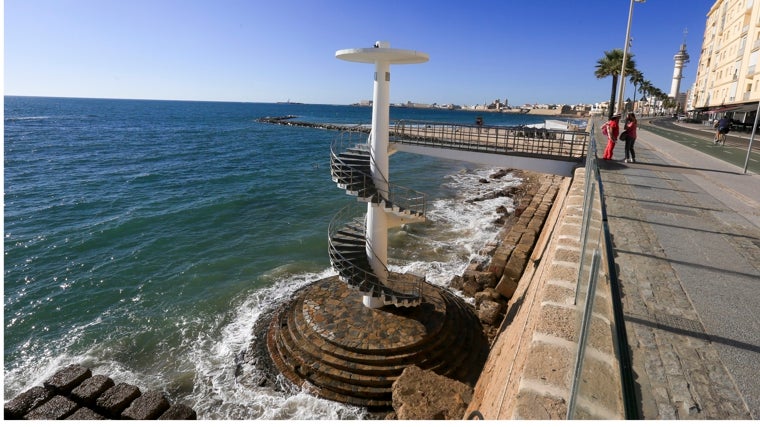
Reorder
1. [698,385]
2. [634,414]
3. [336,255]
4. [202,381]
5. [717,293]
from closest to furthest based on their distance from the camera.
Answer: [634,414] < [698,385] < [717,293] < [202,381] < [336,255]

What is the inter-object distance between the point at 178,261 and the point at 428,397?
49.9 ft

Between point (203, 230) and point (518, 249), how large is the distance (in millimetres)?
17595

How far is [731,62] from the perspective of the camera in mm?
45875

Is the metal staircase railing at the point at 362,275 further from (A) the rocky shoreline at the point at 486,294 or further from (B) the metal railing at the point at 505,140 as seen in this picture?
(B) the metal railing at the point at 505,140

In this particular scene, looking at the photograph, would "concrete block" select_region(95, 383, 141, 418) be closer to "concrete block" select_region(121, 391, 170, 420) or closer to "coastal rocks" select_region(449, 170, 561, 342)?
"concrete block" select_region(121, 391, 170, 420)

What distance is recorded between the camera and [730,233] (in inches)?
275

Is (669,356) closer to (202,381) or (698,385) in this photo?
(698,385)

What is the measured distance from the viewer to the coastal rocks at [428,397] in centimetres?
720

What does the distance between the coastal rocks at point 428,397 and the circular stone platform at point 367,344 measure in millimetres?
1351

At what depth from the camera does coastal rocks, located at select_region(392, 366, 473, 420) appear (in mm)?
7195

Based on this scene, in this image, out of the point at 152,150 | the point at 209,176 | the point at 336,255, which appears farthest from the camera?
the point at 152,150

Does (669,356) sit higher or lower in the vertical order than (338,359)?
higher

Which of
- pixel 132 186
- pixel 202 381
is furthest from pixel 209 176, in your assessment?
pixel 202 381

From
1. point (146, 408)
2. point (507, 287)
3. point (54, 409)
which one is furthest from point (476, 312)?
point (54, 409)
